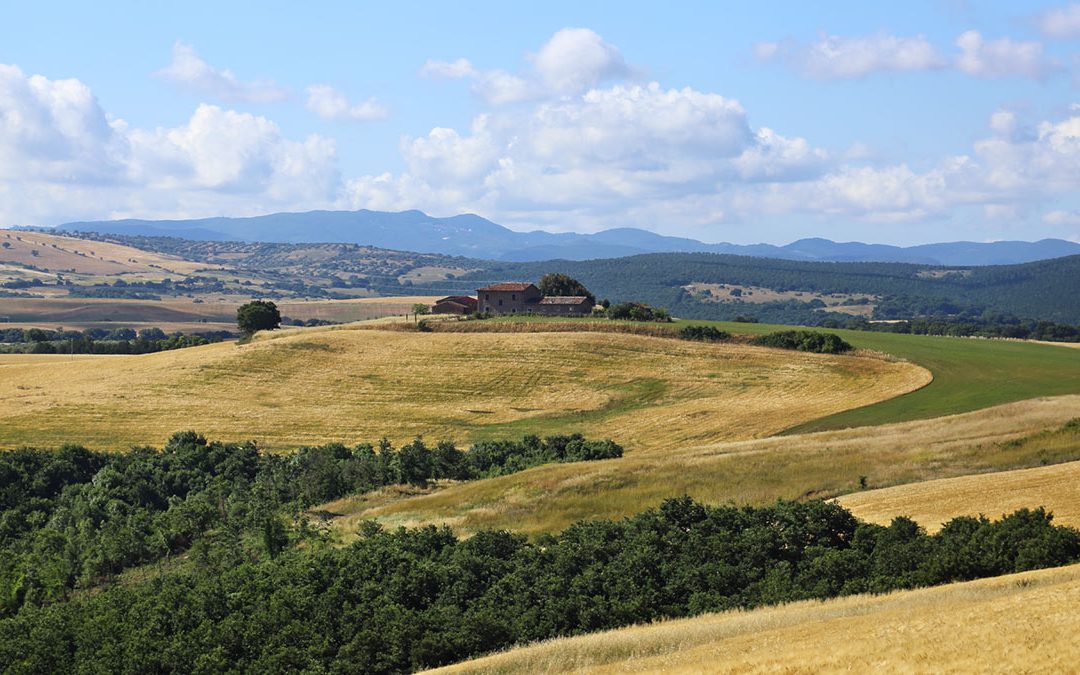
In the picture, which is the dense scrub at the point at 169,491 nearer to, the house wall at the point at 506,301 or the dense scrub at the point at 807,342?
A: the dense scrub at the point at 807,342

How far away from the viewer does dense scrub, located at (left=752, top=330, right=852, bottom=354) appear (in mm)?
104688

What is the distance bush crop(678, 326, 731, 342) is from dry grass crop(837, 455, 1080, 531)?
63697mm

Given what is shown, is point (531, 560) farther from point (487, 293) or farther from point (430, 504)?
point (487, 293)

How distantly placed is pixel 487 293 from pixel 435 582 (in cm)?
10660

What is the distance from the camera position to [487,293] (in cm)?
14412

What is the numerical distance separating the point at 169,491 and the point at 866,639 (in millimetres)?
57203

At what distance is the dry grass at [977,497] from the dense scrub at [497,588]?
513 centimetres

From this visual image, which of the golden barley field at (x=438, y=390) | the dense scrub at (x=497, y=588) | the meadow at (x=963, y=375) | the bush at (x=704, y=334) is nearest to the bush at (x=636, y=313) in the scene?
the bush at (x=704, y=334)

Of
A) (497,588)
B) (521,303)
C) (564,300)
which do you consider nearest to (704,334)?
(564,300)

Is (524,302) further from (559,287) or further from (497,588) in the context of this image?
(497,588)

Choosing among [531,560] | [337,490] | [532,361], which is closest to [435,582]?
[531,560]

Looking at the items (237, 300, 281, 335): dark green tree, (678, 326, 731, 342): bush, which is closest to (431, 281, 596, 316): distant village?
(237, 300, 281, 335): dark green tree

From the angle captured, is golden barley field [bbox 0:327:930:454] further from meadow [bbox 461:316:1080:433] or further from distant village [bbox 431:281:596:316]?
distant village [bbox 431:281:596:316]

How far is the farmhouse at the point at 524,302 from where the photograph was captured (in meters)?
142
